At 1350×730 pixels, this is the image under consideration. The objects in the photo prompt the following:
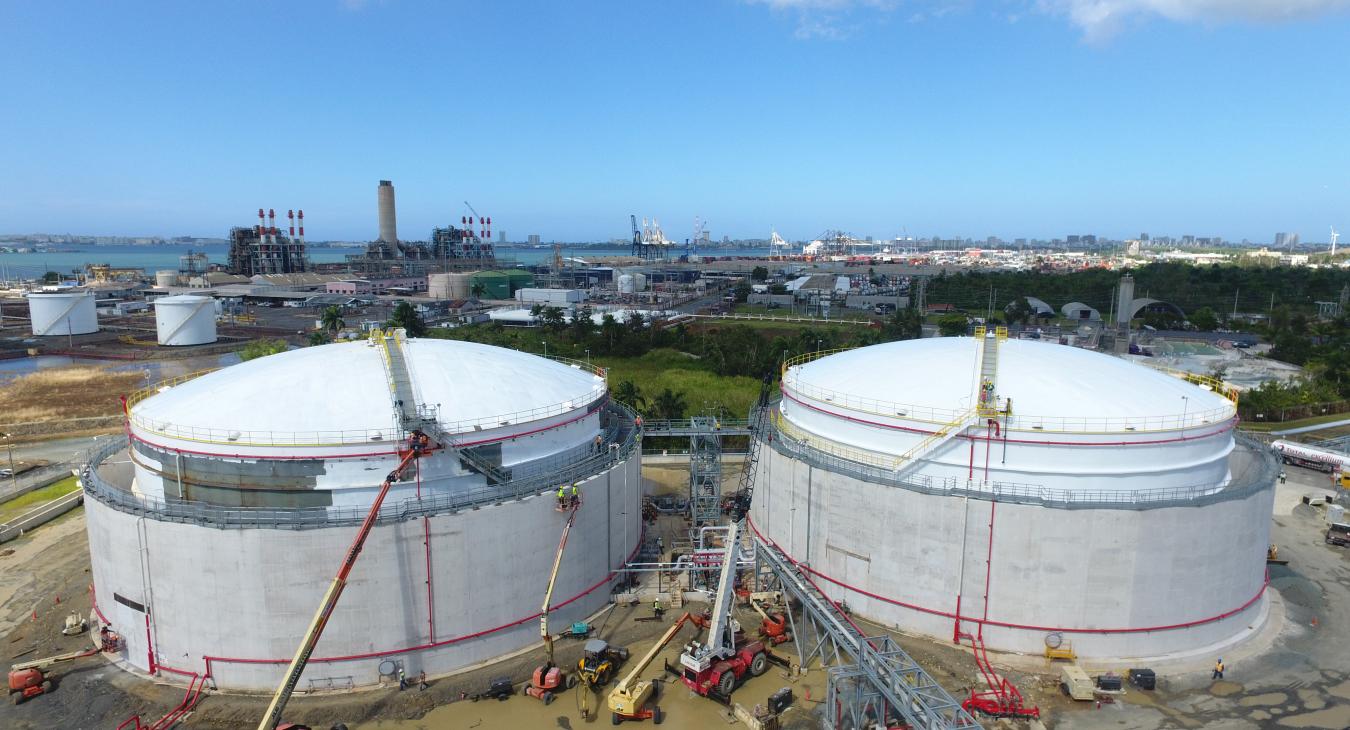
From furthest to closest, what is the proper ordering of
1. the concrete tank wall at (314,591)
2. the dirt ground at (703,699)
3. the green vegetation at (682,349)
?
the green vegetation at (682,349) < the concrete tank wall at (314,591) < the dirt ground at (703,699)

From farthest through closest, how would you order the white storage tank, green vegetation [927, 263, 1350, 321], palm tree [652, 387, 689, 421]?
1. the white storage tank
2. green vegetation [927, 263, 1350, 321]
3. palm tree [652, 387, 689, 421]

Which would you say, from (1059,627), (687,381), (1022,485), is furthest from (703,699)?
(687,381)

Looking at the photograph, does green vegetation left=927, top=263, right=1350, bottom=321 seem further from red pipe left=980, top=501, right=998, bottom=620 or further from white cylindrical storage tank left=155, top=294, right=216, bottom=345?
white cylindrical storage tank left=155, top=294, right=216, bottom=345

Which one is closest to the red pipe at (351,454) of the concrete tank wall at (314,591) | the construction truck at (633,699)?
the concrete tank wall at (314,591)

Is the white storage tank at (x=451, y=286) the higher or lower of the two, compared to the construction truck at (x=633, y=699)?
higher

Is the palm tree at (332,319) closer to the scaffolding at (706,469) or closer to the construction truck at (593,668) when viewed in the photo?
the scaffolding at (706,469)

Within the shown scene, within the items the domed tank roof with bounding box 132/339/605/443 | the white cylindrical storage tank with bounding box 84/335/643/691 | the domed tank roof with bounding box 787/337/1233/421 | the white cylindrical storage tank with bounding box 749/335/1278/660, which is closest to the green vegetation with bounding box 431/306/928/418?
the domed tank roof with bounding box 132/339/605/443
